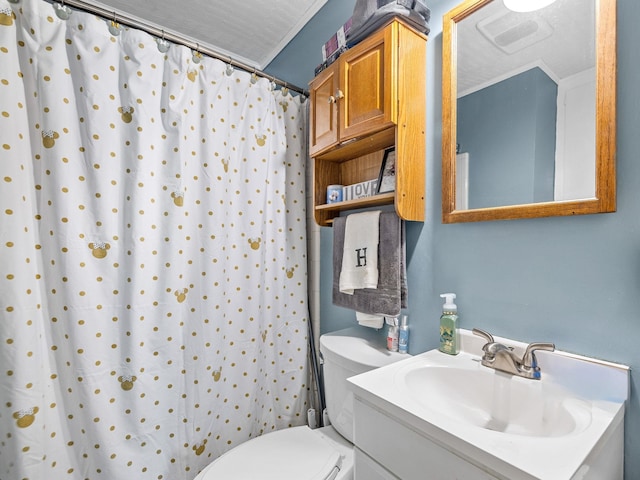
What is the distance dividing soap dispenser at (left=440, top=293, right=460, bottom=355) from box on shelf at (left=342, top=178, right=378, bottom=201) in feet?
1.64

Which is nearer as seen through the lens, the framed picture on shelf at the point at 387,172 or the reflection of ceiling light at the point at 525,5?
the reflection of ceiling light at the point at 525,5

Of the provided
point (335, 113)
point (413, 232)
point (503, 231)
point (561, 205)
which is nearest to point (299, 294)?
point (413, 232)

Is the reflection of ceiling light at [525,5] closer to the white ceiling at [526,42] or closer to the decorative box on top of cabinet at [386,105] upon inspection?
the white ceiling at [526,42]

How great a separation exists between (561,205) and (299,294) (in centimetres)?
120

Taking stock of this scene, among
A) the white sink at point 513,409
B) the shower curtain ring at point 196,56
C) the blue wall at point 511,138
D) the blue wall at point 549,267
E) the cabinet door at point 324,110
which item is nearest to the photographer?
the white sink at point 513,409

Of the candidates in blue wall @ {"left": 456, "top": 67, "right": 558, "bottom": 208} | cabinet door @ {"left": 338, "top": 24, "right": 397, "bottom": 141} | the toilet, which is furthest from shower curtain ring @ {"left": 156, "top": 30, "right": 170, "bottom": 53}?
the toilet

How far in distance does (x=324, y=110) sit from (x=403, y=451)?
1.20 metres

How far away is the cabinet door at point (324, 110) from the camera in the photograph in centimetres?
121

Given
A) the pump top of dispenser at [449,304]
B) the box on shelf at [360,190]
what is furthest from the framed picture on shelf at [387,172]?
the pump top of dispenser at [449,304]

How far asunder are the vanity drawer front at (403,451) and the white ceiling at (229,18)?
1.85m

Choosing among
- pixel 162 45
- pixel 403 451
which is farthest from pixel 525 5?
pixel 162 45

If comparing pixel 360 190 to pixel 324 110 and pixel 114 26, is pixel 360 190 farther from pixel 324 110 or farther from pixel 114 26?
pixel 114 26

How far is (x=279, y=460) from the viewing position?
105cm

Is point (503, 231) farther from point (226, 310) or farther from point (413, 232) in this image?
point (226, 310)
